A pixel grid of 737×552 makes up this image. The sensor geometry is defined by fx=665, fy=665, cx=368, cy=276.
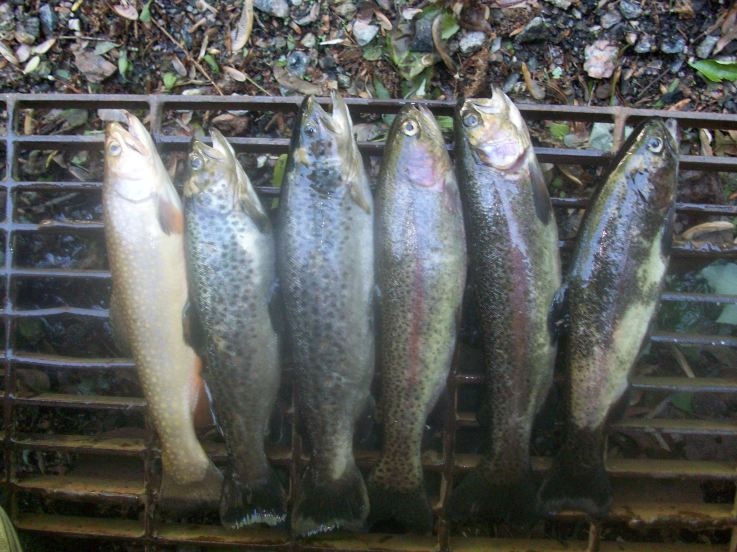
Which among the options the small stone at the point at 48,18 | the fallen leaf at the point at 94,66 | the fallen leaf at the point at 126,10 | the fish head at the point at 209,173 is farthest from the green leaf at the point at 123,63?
the fish head at the point at 209,173

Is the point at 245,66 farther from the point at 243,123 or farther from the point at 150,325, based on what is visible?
the point at 150,325

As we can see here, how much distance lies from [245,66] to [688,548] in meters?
2.87

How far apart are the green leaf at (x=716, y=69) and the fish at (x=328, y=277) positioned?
5.46 ft

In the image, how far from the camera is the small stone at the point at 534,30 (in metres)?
3.01

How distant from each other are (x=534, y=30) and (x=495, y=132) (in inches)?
32.6

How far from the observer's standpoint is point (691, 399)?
2928 mm

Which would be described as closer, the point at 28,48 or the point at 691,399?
the point at 691,399

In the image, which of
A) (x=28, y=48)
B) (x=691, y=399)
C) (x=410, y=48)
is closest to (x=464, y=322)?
(x=691, y=399)

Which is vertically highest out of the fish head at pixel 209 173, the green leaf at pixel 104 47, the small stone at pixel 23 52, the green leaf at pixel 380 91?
the green leaf at pixel 104 47

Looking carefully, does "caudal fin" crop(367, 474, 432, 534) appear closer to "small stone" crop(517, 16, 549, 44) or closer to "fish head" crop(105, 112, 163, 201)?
"fish head" crop(105, 112, 163, 201)

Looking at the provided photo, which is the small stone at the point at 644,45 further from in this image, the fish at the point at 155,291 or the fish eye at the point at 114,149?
the fish eye at the point at 114,149

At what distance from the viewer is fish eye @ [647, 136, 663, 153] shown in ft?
7.97

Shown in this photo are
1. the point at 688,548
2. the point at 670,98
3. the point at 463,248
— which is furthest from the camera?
the point at 670,98

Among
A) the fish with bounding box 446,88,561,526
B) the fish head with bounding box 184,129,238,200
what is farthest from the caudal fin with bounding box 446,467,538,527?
the fish head with bounding box 184,129,238,200
